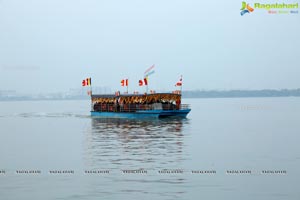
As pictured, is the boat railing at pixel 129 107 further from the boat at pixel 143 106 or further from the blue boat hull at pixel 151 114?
the blue boat hull at pixel 151 114

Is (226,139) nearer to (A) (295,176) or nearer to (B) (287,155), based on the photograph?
(B) (287,155)

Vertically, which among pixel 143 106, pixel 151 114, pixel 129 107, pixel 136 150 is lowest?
pixel 136 150

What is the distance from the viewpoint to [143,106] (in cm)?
7769

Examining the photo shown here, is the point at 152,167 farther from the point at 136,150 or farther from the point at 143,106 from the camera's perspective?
the point at 143,106

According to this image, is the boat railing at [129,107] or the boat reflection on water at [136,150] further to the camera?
the boat railing at [129,107]

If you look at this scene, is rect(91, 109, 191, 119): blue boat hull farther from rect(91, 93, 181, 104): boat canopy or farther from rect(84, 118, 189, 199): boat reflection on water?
rect(84, 118, 189, 199): boat reflection on water

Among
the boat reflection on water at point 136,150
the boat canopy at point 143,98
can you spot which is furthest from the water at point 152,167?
the boat canopy at point 143,98

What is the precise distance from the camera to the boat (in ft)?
246

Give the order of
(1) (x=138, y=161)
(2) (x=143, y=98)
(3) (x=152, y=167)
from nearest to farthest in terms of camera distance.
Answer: (3) (x=152, y=167)
(1) (x=138, y=161)
(2) (x=143, y=98)

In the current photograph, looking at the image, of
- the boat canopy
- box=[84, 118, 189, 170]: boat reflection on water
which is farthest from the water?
the boat canopy

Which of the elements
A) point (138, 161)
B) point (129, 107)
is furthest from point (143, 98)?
point (138, 161)

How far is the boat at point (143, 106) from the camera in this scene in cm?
7494

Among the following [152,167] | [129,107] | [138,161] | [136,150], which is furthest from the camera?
[129,107]

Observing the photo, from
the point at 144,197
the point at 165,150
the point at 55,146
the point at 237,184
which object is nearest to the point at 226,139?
the point at 165,150
